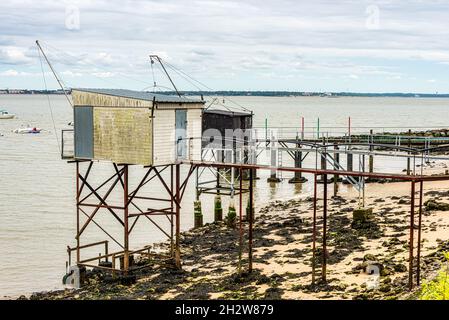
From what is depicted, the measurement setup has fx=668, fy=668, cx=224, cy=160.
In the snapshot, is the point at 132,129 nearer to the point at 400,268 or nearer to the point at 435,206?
the point at 400,268

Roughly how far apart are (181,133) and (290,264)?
22.3 feet

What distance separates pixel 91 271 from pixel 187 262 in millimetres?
4071

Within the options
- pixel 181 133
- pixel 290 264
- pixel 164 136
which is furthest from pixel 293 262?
pixel 164 136

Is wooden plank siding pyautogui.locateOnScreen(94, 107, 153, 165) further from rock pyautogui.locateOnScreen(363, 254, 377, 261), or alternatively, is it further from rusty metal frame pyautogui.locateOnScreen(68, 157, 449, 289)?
rock pyautogui.locateOnScreen(363, 254, 377, 261)

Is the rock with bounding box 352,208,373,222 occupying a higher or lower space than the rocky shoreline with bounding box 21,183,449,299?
higher

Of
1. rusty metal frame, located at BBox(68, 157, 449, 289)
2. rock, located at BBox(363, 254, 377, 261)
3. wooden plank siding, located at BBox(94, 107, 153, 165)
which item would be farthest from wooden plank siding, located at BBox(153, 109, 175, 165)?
rock, located at BBox(363, 254, 377, 261)

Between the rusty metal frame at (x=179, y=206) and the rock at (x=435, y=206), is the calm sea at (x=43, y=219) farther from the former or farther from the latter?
the rock at (x=435, y=206)

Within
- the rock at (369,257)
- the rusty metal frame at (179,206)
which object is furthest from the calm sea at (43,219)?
the rock at (369,257)

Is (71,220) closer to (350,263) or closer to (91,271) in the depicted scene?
(91,271)

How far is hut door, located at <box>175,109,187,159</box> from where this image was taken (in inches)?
1048

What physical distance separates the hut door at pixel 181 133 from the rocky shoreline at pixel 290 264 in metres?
4.77

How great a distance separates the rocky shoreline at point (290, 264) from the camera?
73.5 feet

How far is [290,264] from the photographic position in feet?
86.7

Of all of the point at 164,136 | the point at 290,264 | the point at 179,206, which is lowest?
the point at 290,264
